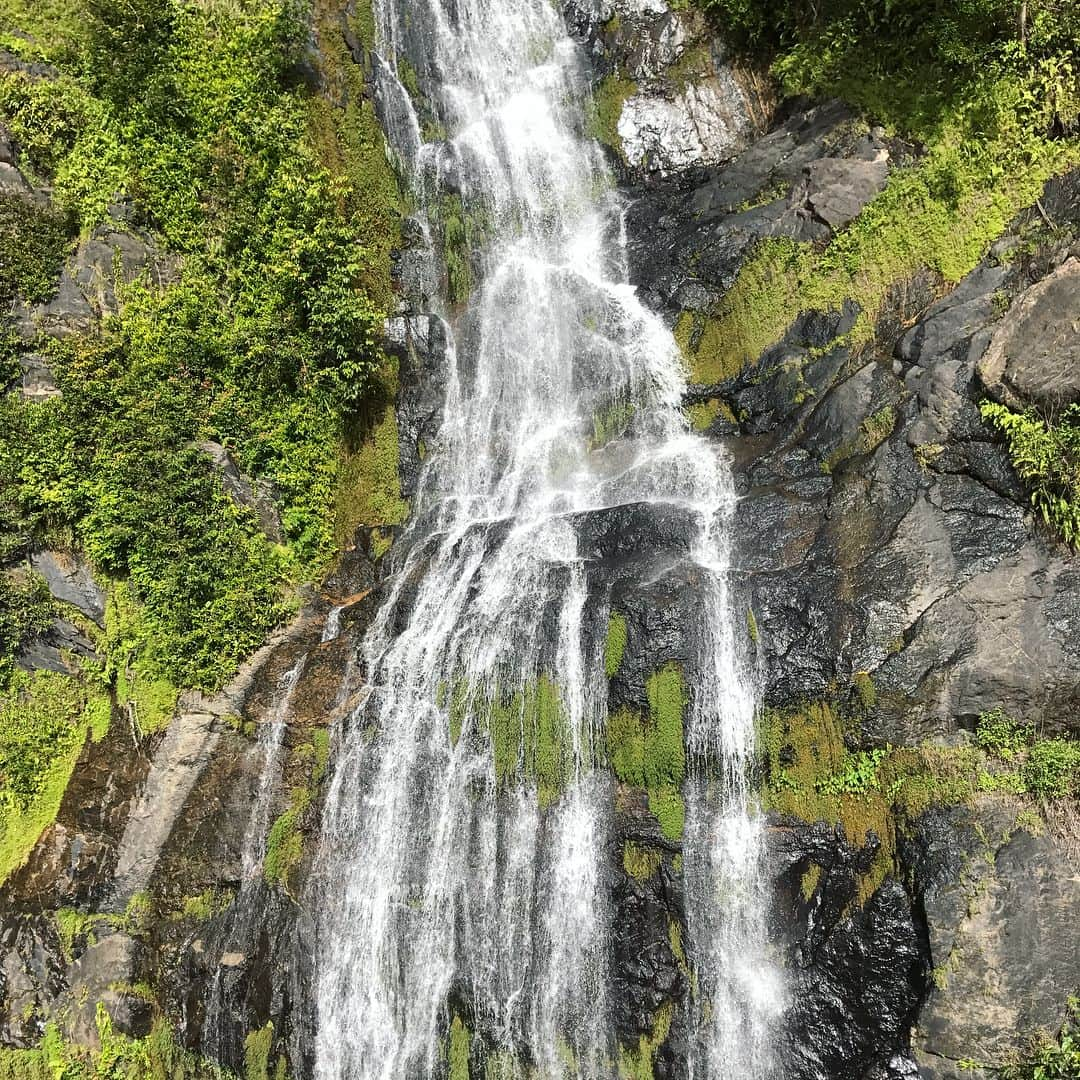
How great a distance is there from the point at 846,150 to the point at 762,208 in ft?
5.12

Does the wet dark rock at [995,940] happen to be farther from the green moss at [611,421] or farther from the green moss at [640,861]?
the green moss at [611,421]

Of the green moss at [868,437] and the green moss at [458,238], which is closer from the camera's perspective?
the green moss at [868,437]

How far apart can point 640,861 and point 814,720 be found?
2.48 m

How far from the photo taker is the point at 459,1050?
843 centimetres

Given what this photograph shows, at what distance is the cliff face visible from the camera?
720cm

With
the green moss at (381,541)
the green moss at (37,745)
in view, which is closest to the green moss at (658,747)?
the green moss at (381,541)

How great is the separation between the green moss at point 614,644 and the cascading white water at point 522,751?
0.44 feet

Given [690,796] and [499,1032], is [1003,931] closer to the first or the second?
[690,796]

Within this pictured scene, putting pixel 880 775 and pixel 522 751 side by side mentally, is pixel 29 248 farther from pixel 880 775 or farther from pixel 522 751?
pixel 880 775

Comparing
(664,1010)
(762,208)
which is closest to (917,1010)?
(664,1010)

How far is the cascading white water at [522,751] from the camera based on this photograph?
325 inches

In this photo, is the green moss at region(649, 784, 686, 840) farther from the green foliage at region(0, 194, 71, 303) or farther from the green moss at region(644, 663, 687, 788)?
the green foliage at region(0, 194, 71, 303)

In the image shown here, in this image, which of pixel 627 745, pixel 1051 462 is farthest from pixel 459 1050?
pixel 1051 462

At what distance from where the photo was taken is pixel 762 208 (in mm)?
13047
